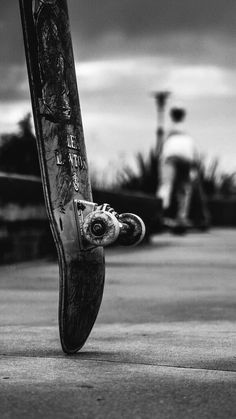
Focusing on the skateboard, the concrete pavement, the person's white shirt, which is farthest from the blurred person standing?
the skateboard

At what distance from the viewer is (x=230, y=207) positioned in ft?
87.8

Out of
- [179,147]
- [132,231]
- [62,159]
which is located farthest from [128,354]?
[179,147]

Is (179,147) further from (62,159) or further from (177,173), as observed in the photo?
(62,159)

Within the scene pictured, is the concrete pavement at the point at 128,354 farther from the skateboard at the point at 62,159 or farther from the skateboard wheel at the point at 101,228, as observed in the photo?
the skateboard wheel at the point at 101,228

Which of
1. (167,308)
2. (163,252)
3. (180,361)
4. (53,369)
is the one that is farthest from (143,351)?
(163,252)

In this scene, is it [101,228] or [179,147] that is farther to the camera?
[179,147]

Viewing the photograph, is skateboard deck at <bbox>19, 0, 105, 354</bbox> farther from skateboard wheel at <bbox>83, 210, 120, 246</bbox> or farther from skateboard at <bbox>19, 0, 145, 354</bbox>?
skateboard wheel at <bbox>83, 210, 120, 246</bbox>

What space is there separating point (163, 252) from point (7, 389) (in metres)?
8.26

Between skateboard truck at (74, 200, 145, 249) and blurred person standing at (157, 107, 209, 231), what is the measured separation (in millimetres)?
12608

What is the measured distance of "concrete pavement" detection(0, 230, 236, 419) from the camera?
2760mm

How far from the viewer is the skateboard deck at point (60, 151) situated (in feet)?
11.2

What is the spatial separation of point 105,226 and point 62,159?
0.35m

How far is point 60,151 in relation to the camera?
11.3 feet

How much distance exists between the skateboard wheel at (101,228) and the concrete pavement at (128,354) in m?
0.42
